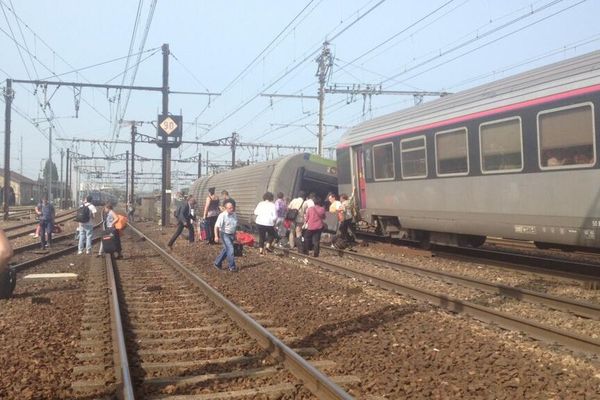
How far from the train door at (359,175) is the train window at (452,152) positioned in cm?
385

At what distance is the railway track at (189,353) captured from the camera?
5.18m

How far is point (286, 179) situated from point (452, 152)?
31.4ft

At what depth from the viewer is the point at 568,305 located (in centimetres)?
830

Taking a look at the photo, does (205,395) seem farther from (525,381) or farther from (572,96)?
(572,96)

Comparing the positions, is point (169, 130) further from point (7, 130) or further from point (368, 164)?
point (368, 164)

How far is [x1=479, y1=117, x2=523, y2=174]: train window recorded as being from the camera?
11062mm

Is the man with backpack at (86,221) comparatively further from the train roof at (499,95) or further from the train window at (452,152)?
the train window at (452,152)

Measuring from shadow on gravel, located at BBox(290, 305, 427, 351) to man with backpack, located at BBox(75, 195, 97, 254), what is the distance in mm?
10605

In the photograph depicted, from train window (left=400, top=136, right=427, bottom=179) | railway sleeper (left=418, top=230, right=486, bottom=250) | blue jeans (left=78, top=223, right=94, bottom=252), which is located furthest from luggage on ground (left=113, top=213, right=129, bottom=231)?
railway sleeper (left=418, top=230, right=486, bottom=250)

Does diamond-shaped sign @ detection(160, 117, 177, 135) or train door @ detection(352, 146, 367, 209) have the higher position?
diamond-shaped sign @ detection(160, 117, 177, 135)

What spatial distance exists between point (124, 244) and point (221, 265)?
963 cm

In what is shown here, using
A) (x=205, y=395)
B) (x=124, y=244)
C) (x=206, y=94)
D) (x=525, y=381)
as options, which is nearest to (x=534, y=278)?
(x=525, y=381)

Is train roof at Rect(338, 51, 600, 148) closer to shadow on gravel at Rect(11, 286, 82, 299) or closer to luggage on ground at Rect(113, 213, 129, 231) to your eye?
luggage on ground at Rect(113, 213, 129, 231)

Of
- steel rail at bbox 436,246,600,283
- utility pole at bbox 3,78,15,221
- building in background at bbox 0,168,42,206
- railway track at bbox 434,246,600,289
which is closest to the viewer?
railway track at bbox 434,246,600,289
